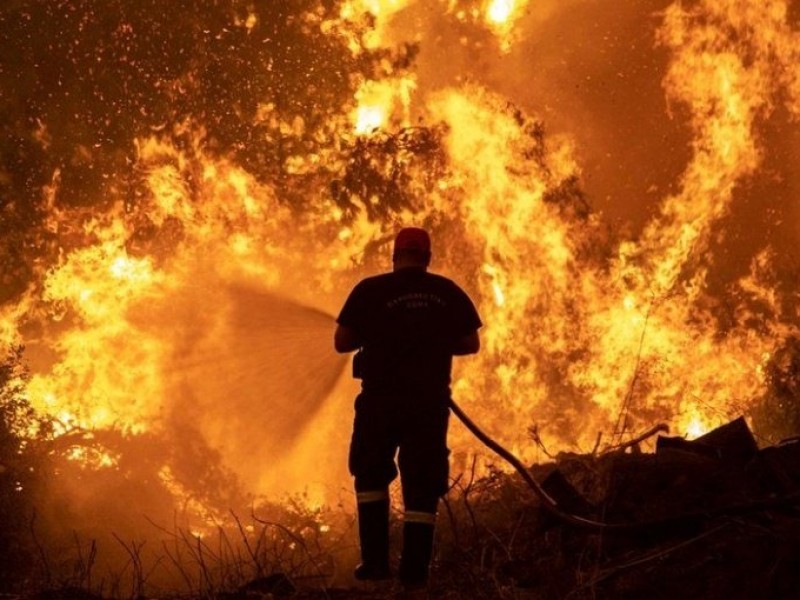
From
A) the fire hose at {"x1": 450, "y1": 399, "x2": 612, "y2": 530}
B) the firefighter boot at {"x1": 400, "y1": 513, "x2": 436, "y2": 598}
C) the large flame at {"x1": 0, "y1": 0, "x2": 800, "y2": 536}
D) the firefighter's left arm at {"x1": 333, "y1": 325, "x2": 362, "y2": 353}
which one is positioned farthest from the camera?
the large flame at {"x1": 0, "y1": 0, "x2": 800, "y2": 536}

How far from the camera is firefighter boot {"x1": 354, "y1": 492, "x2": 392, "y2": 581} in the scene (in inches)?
173

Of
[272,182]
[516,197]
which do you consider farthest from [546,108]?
[272,182]

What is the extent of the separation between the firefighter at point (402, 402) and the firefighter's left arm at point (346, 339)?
0.04 metres

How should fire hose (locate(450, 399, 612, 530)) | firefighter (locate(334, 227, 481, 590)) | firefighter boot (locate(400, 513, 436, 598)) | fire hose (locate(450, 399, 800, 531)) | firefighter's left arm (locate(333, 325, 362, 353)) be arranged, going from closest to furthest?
1. fire hose (locate(450, 399, 800, 531))
2. firefighter boot (locate(400, 513, 436, 598))
3. firefighter (locate(334, 227, 481, 590))
4. firefighter's left arm (locate(333, 325, 362, 353))
5. fire hose (locate(450, 399, 612, 530))

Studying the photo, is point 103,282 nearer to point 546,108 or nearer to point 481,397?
point 481,397

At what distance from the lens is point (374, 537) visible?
174 inches

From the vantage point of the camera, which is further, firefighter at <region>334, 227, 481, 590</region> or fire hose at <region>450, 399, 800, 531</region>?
firefighter at <region>334, 227, 481, 590</region>

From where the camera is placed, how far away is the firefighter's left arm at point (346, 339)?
15.2ft

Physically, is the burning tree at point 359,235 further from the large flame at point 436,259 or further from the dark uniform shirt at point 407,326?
the dark uniform shirt at point 407,326

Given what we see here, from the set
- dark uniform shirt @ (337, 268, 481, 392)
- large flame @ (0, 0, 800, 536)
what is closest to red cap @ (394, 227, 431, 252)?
dark uniform shirt @ (337, 268, 481, 392)

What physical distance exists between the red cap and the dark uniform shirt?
5.0 inches

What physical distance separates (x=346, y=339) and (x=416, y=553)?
122cm

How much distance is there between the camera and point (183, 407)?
13.9 metres

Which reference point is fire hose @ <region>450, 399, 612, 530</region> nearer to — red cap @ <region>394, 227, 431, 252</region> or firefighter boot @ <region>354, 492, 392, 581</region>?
firefighter boot @ <region>354, 492, 392, 581</region>
